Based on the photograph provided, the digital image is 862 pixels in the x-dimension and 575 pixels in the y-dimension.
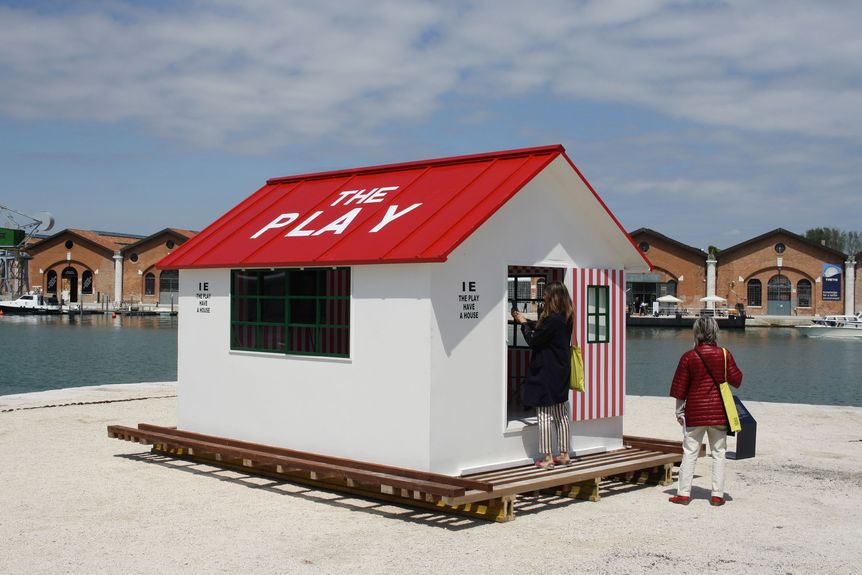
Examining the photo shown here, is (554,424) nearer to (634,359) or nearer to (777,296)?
(634,359)

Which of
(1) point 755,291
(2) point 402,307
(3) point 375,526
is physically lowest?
(3) point 375,526

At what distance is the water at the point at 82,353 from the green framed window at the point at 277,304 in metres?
19.9

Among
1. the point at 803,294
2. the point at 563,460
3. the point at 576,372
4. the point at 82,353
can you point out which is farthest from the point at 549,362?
the point at 803,294

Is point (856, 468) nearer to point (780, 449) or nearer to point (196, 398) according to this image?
point (780, 449)

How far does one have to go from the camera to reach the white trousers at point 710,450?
9.47 m

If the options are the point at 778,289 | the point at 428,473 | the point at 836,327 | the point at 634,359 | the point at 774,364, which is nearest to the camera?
the point at 428,473

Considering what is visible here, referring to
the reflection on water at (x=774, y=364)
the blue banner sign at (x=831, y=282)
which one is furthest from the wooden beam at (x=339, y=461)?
the blue banner sign at (x=831, y=282)

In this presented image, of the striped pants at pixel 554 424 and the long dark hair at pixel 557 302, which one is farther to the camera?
the striped pants at pixel 554 424

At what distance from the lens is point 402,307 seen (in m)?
9.28

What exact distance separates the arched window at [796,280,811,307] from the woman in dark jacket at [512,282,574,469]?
3096 inches

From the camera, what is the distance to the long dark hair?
972 centimetres

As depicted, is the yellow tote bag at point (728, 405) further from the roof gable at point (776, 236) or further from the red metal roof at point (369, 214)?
the roof gable at point (776, 236)

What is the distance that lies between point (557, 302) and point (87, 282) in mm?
93465

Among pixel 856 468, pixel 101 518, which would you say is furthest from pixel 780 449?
pixel 101 518
